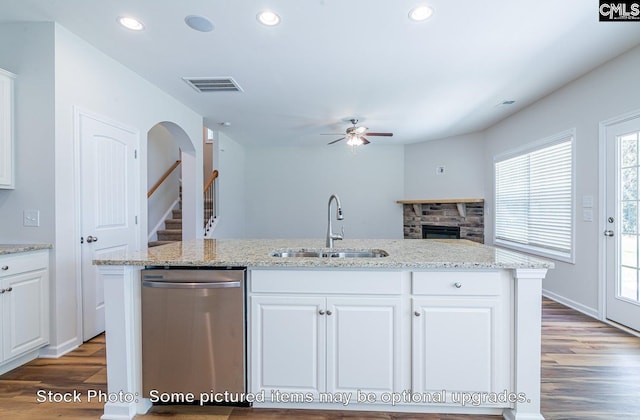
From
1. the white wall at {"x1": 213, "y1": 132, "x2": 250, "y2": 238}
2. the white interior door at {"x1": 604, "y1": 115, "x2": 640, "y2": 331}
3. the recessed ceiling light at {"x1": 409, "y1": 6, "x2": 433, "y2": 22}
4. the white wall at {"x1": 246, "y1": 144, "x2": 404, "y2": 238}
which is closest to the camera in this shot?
the recessed ceiling light at {"x1": 409, "y1": 6, "x2": 433, "y2": 22}

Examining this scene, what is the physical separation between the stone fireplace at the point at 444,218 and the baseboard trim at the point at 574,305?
1.87 m

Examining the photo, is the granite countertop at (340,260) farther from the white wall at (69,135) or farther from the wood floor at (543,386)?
the white wall at (69,135)

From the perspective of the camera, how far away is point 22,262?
2307mm

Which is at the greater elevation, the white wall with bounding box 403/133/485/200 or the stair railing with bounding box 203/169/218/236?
the white wall with bounding box 403/133/485/200

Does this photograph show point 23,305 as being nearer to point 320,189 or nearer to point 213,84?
point 213,84

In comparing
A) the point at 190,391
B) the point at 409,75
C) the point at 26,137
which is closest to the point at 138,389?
the point at 190,391

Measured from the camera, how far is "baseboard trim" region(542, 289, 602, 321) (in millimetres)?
3422

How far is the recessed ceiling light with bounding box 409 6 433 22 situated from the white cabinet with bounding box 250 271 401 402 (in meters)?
1.91

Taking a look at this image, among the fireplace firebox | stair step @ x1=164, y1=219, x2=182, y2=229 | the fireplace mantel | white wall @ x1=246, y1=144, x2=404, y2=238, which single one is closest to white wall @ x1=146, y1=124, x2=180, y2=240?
stair step @ x1=164, y1=219, x2=182, y2=229

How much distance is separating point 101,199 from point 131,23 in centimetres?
153

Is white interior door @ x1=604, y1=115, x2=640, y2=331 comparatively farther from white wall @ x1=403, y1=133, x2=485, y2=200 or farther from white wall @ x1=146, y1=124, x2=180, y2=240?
white wall @ x1=146, y1=124, x2=180, y2=240

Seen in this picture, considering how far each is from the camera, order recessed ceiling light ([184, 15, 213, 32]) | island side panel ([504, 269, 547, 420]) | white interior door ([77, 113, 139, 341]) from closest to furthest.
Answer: island side panel ([504, 269, 547, 420]), recessed ceiling light ([184, 15, 213, 32]), white interior door ([77, 113, 139, 341])

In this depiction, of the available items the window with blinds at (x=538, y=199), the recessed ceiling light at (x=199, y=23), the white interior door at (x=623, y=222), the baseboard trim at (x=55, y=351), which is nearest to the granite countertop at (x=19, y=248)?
the baseboard trim at (x=55, y=351)

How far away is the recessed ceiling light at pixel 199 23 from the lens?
240 cm
